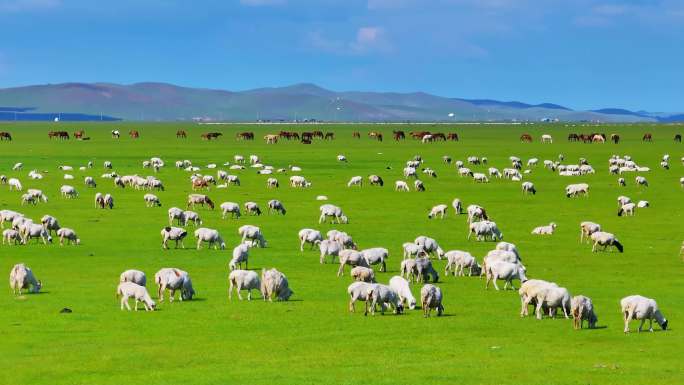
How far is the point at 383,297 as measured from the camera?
27.3 meters

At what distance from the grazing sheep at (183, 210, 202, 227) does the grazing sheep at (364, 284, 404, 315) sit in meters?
20.3

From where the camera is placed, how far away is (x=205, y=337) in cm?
2470

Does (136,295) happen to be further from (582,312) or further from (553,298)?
(582,312)

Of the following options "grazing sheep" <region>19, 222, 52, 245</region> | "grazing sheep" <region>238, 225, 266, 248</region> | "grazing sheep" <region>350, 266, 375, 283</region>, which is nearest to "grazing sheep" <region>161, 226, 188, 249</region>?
"grazing sheep" <region>238, 225, 266, 248</region>

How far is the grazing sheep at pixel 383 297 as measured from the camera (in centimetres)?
2730

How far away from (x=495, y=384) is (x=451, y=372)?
1186 millimetres

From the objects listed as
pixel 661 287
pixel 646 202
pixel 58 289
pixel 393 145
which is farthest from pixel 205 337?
pixel 393 145

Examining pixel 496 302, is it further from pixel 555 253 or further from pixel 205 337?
pixel 555 253

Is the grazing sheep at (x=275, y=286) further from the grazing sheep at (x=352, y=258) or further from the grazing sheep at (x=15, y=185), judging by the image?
the grazing sheep at (x=15, y=185)

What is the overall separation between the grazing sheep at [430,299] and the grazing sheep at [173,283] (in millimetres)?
6139

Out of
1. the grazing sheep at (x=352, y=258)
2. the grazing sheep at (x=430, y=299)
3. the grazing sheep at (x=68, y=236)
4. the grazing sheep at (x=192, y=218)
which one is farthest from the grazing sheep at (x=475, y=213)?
the grazing sheep at (x=430, y=299)

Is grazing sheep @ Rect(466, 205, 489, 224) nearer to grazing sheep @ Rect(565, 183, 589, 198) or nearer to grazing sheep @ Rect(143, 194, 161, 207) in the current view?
grazing sheep @ Rect(565, 183, 589, 198)

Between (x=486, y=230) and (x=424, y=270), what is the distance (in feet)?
35.8

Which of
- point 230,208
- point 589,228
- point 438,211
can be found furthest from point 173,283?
point 438,211
